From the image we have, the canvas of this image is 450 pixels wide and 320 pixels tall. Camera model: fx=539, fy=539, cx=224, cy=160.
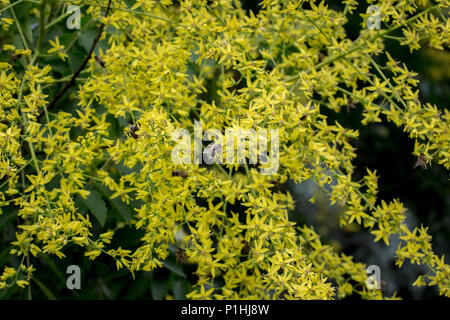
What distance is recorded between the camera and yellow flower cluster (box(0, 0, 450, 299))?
1.56 m

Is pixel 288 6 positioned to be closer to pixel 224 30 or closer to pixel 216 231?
pixel 224 30

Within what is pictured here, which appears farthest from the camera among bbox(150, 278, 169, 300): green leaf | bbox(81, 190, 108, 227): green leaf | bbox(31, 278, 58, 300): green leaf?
bbox(150, 278, 169, 300): green leaf

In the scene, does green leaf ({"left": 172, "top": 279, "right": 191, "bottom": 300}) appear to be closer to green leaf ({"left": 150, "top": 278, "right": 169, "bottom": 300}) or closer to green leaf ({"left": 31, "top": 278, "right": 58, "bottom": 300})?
green leaf ({"left": 150, "top": 278, "right": 169, "bottom": 300})

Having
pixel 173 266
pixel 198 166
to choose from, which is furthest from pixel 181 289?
pixel 198 166

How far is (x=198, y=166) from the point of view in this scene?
67.7 inches

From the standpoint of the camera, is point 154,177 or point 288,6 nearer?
point 154,177

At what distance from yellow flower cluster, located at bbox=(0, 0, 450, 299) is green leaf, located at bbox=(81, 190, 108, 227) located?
2 cm

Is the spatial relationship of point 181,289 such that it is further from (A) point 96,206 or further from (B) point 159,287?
(A) point 96,206

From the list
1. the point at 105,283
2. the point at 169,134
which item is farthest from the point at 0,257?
the point at 169,134

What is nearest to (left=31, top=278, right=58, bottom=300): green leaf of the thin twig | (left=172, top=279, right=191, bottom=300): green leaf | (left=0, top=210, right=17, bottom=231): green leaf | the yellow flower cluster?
the yellow flower cluster

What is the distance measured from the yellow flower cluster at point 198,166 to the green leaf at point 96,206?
0.9 inches

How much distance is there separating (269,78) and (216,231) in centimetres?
55

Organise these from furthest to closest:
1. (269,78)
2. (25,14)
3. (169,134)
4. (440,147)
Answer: (25,14) → (440,147) → (269,78) → (169,134)

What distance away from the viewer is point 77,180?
5.35ft
